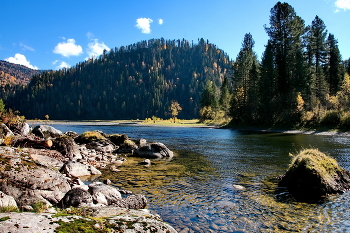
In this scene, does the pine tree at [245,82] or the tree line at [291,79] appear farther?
the pine tree at [245,82]

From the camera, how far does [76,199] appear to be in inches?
364

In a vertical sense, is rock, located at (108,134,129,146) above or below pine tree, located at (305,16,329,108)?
below

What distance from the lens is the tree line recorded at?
56938mm

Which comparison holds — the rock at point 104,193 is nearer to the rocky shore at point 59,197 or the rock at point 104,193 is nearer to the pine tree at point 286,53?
the rocky shore at point 59,197

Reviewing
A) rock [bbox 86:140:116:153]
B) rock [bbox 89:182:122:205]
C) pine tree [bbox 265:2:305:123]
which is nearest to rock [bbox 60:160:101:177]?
rock [bbox 89:182:122:205]

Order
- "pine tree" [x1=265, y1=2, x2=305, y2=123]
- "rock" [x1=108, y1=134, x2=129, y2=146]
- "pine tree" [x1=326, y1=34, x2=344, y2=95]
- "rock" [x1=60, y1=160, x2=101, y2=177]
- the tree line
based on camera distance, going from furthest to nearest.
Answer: "pine tree" [x1=326, y1=34, x2=344, y2=95]
"pine tree" [x1=265, y1=2, x2=305, y2=123]
the tree line
"rock" [x1=108, y1=134, x2=129, y2=146]
"rock" [x1=60, y1=160, x2=101, y2=177]

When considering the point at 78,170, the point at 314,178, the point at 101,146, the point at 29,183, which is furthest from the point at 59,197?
the point at 101,146

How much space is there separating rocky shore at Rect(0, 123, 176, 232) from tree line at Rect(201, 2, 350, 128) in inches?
1980

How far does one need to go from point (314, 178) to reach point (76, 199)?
11017 millimetres

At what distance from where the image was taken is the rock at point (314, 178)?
38.8ft

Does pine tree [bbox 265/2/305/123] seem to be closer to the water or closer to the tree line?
the tree line

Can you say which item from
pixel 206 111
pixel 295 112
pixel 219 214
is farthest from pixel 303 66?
pixel 219 214

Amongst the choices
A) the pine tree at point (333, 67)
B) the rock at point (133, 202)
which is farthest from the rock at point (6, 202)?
the pine tree at point (333, 67)

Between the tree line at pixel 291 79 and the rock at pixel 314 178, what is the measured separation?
43.2 m
